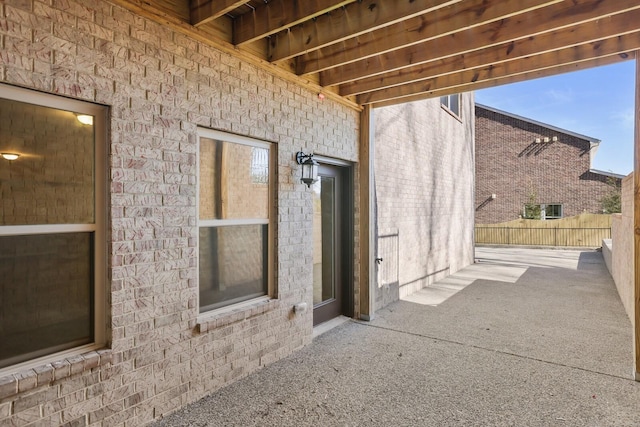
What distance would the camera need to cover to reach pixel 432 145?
778 centimetres

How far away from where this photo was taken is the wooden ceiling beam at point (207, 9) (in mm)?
2486

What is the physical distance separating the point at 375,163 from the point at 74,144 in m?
Result: 4.02

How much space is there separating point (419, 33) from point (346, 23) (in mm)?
607

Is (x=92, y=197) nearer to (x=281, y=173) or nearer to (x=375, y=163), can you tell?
(x=281, y=173)

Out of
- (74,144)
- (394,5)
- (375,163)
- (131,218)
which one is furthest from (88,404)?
(375,163)

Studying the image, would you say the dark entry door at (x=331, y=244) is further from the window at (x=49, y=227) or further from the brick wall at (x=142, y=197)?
the window at (x=49, y=227)

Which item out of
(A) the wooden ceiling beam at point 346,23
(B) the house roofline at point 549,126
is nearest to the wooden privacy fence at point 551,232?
(B) the house roofline at point 549,126

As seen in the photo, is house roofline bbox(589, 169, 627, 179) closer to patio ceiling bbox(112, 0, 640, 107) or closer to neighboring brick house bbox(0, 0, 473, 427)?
patio ceiling bbox(112, 0, 640, 107)

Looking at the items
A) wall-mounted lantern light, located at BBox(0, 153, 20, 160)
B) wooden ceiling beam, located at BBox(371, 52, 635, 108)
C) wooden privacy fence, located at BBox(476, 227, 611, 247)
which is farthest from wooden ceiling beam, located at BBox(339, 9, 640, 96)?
wooden privacy fence, located at BBox(476, 227, 611, 247)

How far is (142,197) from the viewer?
246 centimetres

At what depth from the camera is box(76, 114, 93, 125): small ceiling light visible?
Result: 7.31 feet

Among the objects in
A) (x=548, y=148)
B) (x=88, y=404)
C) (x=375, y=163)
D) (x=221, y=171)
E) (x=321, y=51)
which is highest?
(x=548, y=148)

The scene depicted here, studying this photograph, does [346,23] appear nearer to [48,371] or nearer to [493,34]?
[493,34]

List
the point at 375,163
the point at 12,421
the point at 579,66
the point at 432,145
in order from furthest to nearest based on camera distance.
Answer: the point at 432,145 → the point at 375,163 → the point at 579,66 → the point at 12,421
